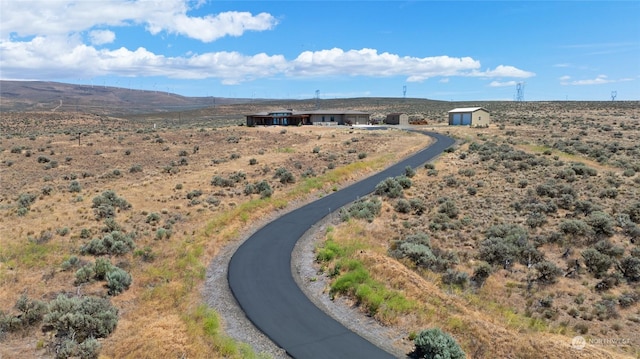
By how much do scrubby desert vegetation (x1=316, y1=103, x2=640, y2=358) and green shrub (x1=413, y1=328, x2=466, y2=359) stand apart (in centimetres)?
94

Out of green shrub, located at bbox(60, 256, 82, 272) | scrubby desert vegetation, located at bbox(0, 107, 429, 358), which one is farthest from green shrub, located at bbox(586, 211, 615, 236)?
green shrub, located at bbox(60, 256, 82, 272)

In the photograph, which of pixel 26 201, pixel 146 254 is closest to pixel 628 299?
pixel 146 254

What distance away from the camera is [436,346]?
1312 cm

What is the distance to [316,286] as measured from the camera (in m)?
19.4

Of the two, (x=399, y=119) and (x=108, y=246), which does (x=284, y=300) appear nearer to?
(x=108, y=246)

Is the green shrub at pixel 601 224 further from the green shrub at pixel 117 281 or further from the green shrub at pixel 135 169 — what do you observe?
the green shrub at pixel 135 169

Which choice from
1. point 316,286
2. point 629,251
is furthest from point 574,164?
point 316,286

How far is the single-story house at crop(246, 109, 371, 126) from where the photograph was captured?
98000mm

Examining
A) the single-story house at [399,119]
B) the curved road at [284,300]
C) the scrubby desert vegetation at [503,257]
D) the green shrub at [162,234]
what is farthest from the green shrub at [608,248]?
the single-story house at [399,119]

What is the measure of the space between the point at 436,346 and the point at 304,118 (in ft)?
293

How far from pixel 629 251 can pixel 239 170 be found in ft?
116

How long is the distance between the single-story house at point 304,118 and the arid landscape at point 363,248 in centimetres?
4840

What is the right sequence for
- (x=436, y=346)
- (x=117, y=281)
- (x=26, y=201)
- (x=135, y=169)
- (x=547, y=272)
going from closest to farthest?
(x=436, y=346), (x=117, y=281), (x=547, y=272), (x=26, y=201), (x=135, y=169)

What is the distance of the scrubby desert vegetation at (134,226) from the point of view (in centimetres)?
1512
